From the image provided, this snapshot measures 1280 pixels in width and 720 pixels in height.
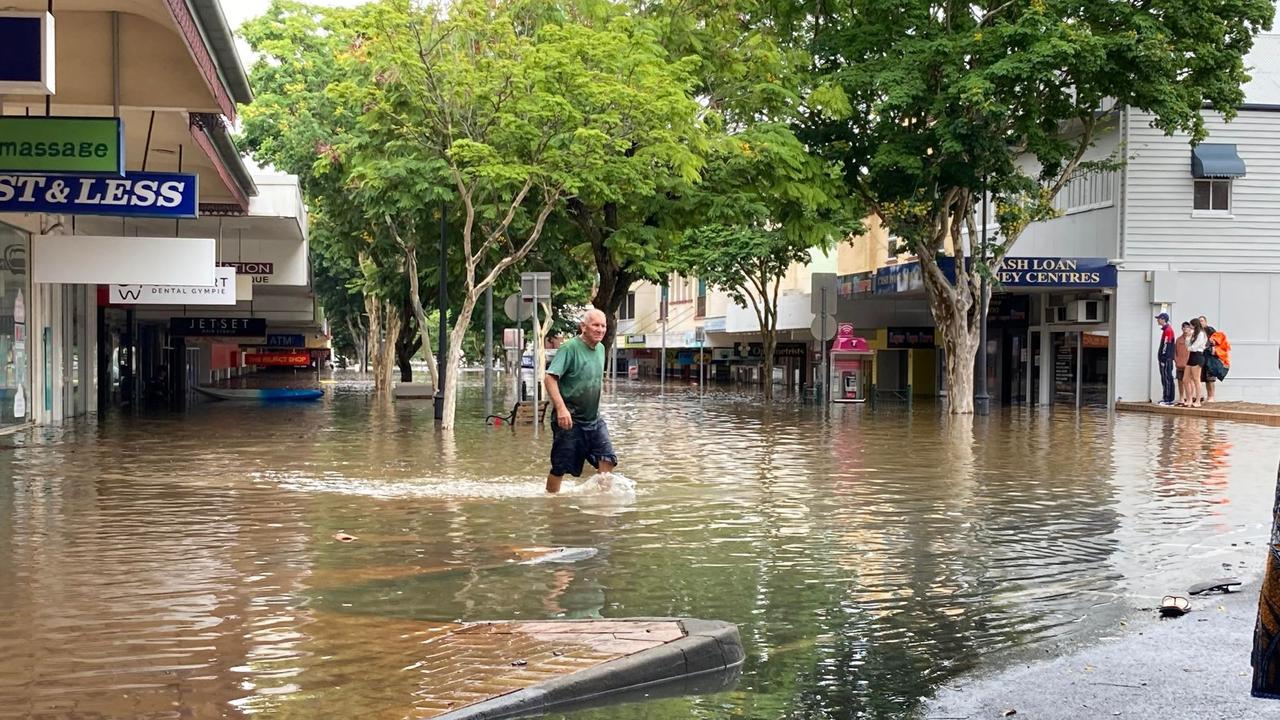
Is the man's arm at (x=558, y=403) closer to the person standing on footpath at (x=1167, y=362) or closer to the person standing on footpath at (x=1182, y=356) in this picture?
the person standing on footpath at (x=1182, y=356)

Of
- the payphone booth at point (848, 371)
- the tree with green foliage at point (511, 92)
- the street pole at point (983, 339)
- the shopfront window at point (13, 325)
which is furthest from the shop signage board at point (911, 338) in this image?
the shopfront window at point (13, 325)

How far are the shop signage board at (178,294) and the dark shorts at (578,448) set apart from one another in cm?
1581

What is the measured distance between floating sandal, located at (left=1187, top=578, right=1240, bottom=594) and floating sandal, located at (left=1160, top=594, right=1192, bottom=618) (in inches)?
28.1

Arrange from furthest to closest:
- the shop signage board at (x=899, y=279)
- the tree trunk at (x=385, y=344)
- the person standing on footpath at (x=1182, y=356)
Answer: the tree trunk at (x=385, y=344) < the shop signage board at (x=899, y=279) < the person standing on footpath at (x=1182, y=356)

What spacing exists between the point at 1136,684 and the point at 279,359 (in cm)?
8449

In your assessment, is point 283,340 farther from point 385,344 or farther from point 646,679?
point 646,679

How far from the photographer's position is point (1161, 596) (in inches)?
352

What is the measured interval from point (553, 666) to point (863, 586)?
3210 millimetres

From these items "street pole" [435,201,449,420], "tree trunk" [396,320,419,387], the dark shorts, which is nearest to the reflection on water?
the dark shorts

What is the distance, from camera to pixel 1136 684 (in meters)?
6.62

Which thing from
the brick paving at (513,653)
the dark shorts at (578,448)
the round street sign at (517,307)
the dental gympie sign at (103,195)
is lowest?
the brick paving at (513,653)

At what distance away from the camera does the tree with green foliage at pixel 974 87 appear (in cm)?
3075

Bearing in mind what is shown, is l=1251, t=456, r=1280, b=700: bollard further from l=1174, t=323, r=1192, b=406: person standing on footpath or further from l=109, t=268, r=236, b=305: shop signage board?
l=1174, t=323, r=1192, b=406: person standing on footpath

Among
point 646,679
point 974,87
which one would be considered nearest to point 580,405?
point 646,679
